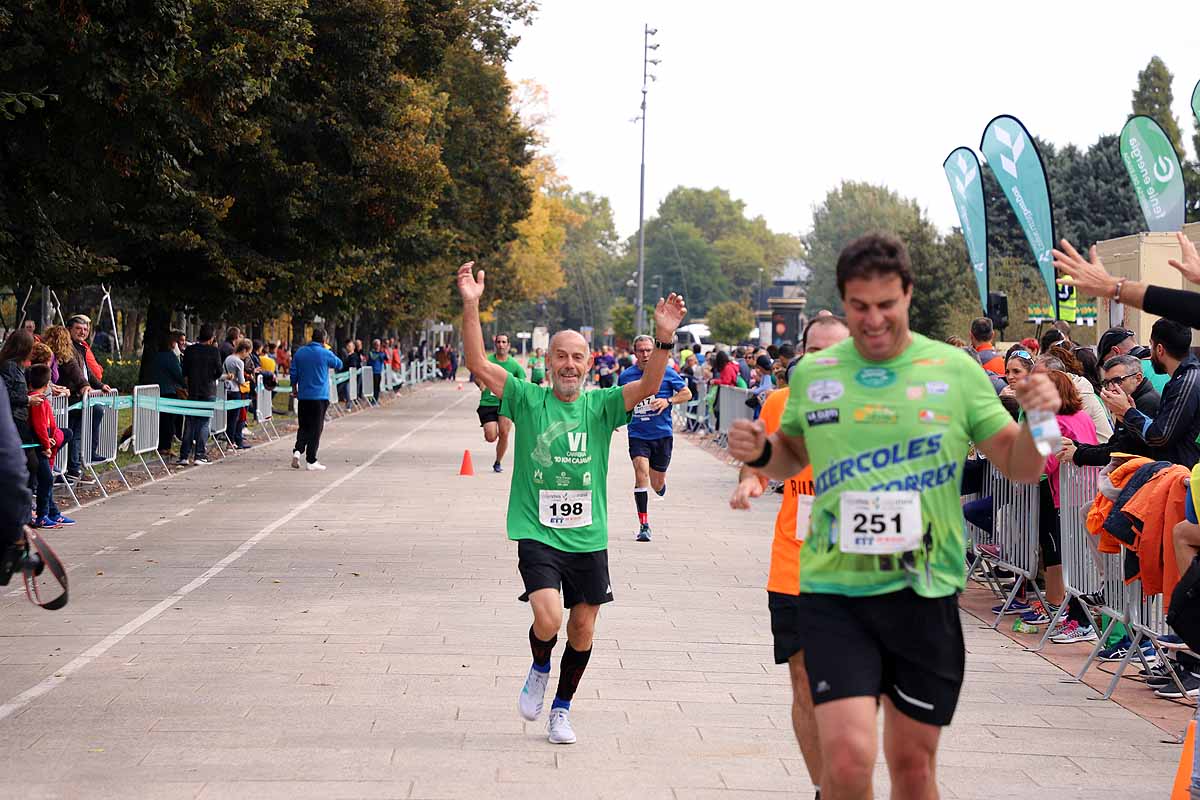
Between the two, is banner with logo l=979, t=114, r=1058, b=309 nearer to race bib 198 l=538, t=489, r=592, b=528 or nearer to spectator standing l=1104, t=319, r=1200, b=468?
spectator standing l=1104, t=319, r=1200, b=468

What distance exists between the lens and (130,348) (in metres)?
66.1

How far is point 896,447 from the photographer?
14.3ft

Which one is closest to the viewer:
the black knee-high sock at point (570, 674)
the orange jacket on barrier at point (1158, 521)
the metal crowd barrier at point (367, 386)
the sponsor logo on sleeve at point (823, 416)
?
the sponsor logo on sleeve at point (823, 416)

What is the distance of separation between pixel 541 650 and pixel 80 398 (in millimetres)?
11332

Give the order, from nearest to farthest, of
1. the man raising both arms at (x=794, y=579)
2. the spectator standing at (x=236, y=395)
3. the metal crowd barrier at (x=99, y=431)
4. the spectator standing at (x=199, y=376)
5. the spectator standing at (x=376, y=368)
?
the man raising both arms at (x=794, y=579) → the metal crowd barrier at (x=99, y=431) → the spectator standing at (x=199, y=376) → the spectator standing at (x=236, y=395) → the spectator standing at (x=376, y=368)

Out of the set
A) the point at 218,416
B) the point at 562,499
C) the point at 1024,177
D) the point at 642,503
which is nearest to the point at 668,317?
the point at 562,499

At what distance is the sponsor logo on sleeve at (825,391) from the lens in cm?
444

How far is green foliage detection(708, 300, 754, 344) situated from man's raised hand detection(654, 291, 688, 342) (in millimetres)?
83654

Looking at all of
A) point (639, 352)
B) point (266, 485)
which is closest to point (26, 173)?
point (266, 485)

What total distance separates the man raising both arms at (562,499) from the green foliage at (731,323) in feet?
274

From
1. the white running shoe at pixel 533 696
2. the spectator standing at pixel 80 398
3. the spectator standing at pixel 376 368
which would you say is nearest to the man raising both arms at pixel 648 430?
the spectator standing at pixel 80 398

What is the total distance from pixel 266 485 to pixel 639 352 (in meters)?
6.34

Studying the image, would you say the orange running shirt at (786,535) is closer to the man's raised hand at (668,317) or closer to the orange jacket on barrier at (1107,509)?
the man's raised hand at (668,317)

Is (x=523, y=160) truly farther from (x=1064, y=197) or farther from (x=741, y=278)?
(x=741, y=278)
